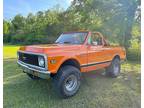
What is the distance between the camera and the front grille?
12.8 feet

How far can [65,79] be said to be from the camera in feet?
12.7

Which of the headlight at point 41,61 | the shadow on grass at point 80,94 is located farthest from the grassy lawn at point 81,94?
the headlight at point 41,61

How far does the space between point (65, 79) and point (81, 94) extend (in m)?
0.70

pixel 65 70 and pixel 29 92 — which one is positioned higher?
pixel 65 70

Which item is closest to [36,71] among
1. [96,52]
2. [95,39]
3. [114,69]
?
[96,52]

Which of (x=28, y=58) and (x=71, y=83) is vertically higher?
(x=28, y=58)

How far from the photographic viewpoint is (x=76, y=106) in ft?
11.8

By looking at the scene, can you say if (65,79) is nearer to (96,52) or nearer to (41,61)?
(41,61)

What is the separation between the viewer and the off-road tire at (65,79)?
3.79 meters

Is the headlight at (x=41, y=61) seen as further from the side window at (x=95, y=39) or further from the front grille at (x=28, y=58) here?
the side window at (x=95, y=39)

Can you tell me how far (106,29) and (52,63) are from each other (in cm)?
733

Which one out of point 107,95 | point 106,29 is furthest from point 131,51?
point 107,95

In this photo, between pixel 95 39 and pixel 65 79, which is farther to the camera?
pixel 95 39

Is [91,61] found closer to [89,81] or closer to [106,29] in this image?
[89,81]
